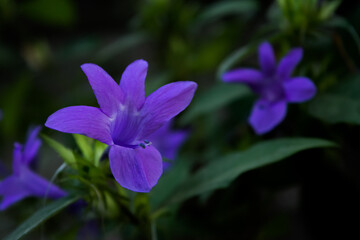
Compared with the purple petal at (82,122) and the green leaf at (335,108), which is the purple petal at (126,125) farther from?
the green leaf at (335,108)

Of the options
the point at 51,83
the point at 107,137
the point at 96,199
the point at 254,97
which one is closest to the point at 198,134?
the point at 254,97

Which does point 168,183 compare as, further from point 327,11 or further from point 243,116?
point 327,11

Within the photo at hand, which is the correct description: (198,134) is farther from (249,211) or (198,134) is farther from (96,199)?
(96,199)

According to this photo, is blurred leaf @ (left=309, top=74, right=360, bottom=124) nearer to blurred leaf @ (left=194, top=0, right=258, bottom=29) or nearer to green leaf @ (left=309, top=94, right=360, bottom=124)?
green leaf @ (left=309, top=94, right=360, bottom=124)

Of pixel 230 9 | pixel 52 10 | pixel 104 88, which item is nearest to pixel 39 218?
pixel 104 88

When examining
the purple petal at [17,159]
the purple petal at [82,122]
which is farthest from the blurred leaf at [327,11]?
the purple petal at [17,159]

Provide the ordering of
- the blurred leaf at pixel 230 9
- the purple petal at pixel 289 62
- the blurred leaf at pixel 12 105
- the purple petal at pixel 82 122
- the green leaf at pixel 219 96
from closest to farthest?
the purple petal at pixel 82 122 → the purple petal at pixel 289 62 → the green leaf at pixel 219 96 → the blurred leaf at pixel 230 9 → the blurred leaf at pixel 12 105

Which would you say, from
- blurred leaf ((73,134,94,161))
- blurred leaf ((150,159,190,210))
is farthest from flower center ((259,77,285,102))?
blurred leaf ((73,134,94,161))
